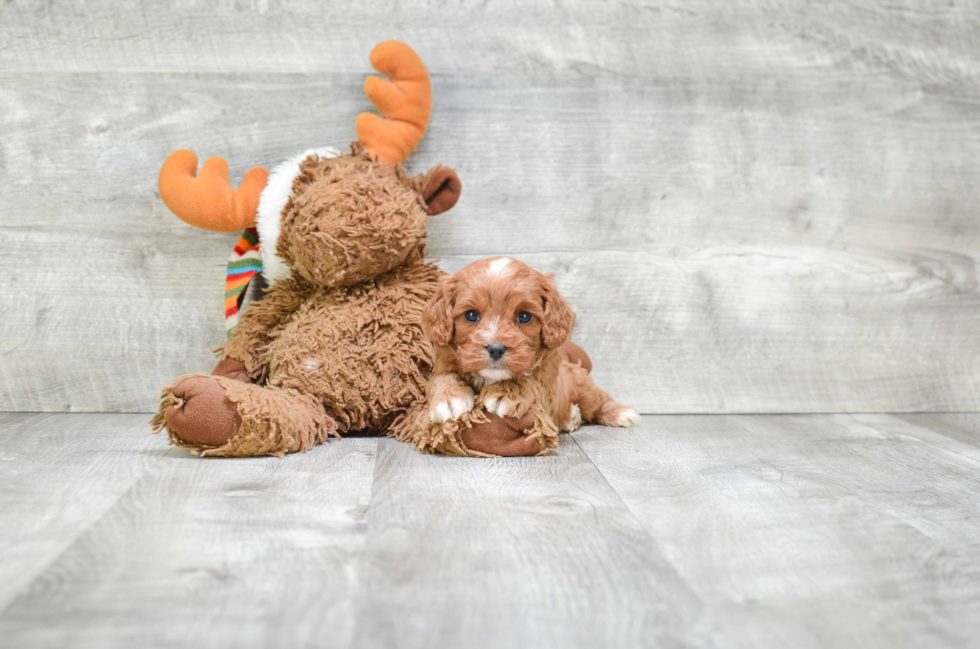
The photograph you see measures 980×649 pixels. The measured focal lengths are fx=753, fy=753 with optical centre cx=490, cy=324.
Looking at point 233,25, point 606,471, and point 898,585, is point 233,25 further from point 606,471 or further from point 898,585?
point 898,585

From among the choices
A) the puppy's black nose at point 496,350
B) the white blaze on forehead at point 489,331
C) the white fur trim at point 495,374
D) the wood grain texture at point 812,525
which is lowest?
the wood grain texture at point 812,525

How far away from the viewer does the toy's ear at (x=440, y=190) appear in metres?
1.35

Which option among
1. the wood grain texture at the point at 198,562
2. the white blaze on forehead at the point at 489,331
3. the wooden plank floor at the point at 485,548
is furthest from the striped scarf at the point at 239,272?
the white blaze on forehead at the point at 489,331

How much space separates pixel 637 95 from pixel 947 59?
2.21 feet

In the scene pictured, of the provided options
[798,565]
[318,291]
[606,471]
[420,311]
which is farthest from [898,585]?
[318,291]

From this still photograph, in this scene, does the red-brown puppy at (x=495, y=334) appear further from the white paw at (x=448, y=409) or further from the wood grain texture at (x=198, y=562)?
the wood grain texture at (x=198, y=562)

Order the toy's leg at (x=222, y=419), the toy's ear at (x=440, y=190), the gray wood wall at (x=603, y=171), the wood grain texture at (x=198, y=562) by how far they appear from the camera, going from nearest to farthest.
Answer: the wood grain texture at (x=198, y=562)
the toy's leg at (x=222, y=419)
the toy's ear at (x=440, y=190)
the gray wood wall at (x=603, y=171)

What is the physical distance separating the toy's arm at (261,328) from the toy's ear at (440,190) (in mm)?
274

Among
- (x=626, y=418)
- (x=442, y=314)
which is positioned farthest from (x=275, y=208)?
(x=626, y=418)

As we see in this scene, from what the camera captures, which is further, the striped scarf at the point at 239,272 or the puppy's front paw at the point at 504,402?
the striped scarf at the point at 239,272

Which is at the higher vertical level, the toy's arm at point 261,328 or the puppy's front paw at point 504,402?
the toy's arm at point 261,328

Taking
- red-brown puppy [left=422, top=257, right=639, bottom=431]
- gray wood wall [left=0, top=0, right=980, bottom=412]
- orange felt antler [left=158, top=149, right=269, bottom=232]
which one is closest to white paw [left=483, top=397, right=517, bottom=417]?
red-brown puppy [left=422, top=257, right=639, bottom=431]

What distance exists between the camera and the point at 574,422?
1350 millimetres

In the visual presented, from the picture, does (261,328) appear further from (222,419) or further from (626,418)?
(626,418)
